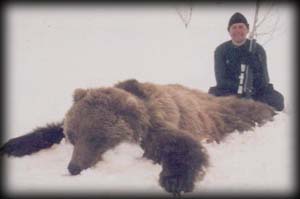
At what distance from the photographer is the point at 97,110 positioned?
10.2ft

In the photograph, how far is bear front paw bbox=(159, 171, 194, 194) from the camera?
2.62 m

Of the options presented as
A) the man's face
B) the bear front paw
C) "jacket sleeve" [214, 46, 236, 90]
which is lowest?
the bear front paw

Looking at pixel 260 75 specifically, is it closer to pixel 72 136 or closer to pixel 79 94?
pixel 79 94

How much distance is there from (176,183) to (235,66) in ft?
9.44

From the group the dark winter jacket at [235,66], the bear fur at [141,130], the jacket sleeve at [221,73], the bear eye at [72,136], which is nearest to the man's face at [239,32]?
the dark winter jacket at [235,66]

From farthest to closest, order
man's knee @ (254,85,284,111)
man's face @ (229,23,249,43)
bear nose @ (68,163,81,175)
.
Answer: man's face @ (229,23,249,43)
man's knee @ (254,85,284,111)
bear nose @ (68,163,81,175)

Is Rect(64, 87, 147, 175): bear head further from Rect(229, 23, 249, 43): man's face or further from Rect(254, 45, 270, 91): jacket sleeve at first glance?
Rect(229, 23, 249, 43): man's face

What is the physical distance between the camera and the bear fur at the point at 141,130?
2857 mm

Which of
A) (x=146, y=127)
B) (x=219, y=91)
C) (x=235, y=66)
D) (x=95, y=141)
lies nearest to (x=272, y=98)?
(x=219, y=91)

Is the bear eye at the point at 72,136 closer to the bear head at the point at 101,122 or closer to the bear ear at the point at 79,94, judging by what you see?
the bear head at the point at 101,122

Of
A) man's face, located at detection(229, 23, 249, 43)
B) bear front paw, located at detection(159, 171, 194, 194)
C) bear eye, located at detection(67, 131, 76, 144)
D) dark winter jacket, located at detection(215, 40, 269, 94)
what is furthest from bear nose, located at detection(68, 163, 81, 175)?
man's face, located at detection(229, 23, 249, 43)

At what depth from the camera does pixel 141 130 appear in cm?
316

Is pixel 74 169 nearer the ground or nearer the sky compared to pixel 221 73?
nearer the ground

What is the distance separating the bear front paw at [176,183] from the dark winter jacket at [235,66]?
8.20ft
